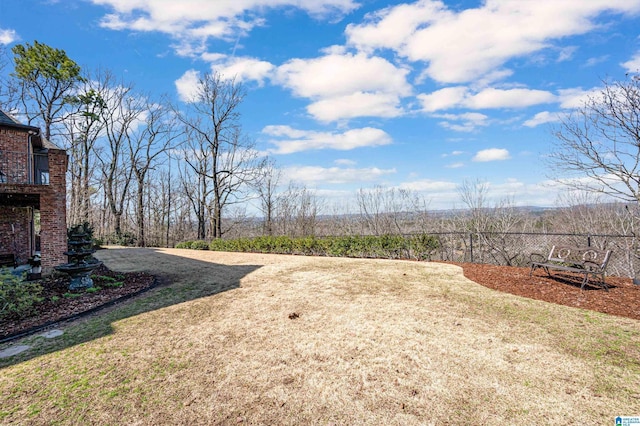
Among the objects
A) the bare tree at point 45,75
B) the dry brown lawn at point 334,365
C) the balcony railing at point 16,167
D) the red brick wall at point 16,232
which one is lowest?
the dry brown lawn at point 334,365

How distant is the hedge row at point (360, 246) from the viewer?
33.5 ft

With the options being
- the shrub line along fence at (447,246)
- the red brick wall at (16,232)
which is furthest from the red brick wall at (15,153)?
the shrub line along fence at (447,246)

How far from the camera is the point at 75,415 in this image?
2.23 m

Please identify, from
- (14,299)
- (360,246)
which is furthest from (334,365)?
(360,246)

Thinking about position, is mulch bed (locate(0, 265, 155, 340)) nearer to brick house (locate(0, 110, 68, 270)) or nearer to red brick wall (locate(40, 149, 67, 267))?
red brick wall (locate(40, 149, 67, 267))

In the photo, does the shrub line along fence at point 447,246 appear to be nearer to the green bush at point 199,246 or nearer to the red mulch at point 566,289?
the red mulch at point 566,289

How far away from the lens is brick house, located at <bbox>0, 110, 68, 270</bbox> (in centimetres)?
754

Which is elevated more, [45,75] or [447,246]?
[45,75]

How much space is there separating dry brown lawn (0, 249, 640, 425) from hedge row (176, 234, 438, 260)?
5099 mm

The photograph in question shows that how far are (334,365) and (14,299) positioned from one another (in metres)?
5.56

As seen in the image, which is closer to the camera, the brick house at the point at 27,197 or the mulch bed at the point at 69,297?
the mulch bed at the point at 69,297

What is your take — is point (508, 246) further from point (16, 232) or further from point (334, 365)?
point (16, 232)

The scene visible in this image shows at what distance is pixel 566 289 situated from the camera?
5.50m

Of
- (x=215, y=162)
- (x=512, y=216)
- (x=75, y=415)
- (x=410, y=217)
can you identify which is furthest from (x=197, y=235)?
(x=75, y=415)
